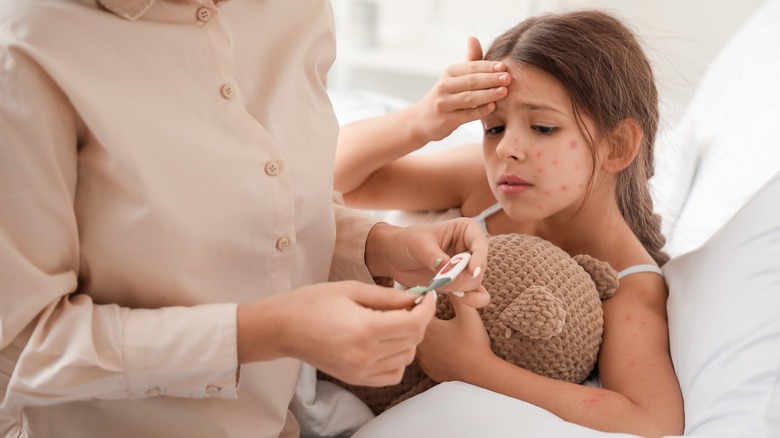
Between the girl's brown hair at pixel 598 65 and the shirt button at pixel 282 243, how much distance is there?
1.49 feet

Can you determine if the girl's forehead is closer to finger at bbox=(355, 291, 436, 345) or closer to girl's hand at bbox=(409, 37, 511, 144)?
girl's hand at bbox=(409, 37, 511, 144)

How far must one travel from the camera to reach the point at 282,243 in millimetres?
825

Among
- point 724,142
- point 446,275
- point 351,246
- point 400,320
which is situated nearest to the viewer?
point 400,320

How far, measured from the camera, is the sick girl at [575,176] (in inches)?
37.1

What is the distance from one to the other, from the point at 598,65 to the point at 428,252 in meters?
0.40

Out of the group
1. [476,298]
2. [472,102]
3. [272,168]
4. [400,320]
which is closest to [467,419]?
[476,298]

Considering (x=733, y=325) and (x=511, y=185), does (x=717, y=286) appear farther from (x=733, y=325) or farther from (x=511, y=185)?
(x=511, y=185)

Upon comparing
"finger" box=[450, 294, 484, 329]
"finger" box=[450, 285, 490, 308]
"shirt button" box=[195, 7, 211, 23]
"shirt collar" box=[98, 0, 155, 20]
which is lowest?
"finger" box=[450, 294, 484, 329]

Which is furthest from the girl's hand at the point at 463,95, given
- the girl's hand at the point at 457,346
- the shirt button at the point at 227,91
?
the shirt button at the point at 227,91

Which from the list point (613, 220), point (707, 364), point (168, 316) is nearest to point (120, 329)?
point (168, 316)

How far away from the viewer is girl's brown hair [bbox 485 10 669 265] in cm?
105

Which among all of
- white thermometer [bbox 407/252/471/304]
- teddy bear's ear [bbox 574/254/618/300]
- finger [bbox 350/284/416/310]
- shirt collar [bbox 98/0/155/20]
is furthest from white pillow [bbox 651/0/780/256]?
shirt collar [bbox 98/0/155/20]

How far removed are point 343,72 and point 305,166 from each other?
6.68 ft

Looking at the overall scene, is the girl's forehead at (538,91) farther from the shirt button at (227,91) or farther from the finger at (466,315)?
the shirt button at (227,91)
